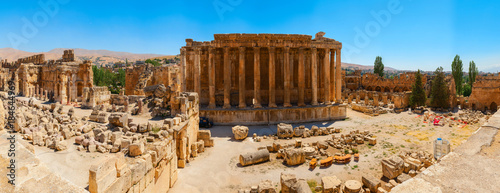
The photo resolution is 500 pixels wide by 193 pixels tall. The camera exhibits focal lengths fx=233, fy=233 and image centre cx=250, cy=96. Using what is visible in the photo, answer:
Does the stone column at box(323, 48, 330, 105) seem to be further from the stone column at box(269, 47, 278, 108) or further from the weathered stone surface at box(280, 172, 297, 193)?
the weathered stone surface at box(280, 172, 297, 193)

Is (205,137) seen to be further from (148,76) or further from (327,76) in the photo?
(148,76)

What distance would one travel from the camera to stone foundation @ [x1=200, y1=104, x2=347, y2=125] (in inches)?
874

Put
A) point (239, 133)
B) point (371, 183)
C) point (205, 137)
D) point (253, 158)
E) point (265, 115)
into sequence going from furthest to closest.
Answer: point (265, 115) < point (239, 133) < point (205, 137) < point (253, 158) < point (371, 183)

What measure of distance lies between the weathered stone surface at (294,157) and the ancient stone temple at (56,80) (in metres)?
22.5

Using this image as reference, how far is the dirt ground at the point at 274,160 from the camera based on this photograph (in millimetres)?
10625

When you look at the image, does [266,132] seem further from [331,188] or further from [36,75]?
[36,75]

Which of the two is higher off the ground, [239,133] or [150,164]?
[150,164]

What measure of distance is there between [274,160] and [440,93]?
30439 mm

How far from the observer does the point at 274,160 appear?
13398 mm

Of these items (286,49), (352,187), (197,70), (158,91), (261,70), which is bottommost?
(352,187)

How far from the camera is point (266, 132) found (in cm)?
1956

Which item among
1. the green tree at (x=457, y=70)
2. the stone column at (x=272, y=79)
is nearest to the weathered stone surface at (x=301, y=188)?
the stone column at (x=272, y=79)

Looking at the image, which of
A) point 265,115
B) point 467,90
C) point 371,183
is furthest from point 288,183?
point 467,90

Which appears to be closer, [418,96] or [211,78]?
[211,78]
